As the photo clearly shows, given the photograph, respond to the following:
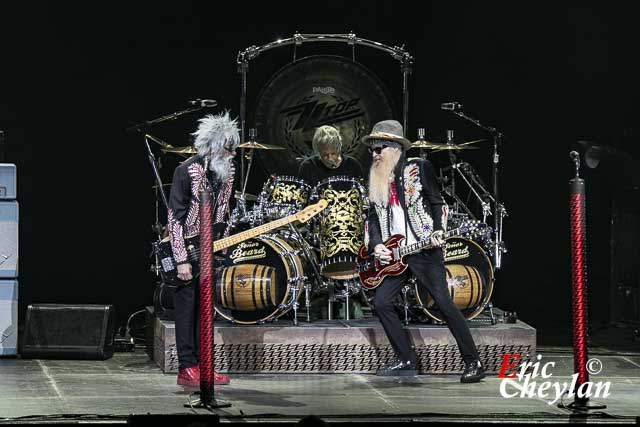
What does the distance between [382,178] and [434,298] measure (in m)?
0.93

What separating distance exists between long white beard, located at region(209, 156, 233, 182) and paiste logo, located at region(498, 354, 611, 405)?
7.74ft

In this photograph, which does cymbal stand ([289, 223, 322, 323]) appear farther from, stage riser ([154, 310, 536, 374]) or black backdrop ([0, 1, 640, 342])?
black backdrop ([0, 1, 640, 342])

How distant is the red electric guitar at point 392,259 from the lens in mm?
9516

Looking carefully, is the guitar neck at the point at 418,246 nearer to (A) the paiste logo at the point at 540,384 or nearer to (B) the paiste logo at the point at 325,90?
(A) the paiste logo at the point at 540,384

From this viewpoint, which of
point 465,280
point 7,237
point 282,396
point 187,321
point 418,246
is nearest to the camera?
point 282,396

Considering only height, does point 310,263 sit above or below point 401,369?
above

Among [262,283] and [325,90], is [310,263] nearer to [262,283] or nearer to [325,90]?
[262,283]

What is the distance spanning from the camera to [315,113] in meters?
12.4

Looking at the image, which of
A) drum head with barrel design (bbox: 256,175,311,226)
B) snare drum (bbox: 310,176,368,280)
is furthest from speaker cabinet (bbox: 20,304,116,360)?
snare drum (bbox: 310,176,368,280)

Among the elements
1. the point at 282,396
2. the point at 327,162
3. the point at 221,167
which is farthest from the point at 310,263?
the point at 282,396

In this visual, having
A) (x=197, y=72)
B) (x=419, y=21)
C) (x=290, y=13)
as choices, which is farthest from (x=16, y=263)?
(x=419, y=21)

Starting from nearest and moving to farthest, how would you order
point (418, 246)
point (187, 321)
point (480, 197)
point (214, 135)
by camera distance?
point (214, 135), point (187, 321), point (418, 246), point (480, 197)

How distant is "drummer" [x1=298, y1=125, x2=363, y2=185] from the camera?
10734 millimetres

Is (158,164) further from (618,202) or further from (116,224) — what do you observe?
(618,202)
